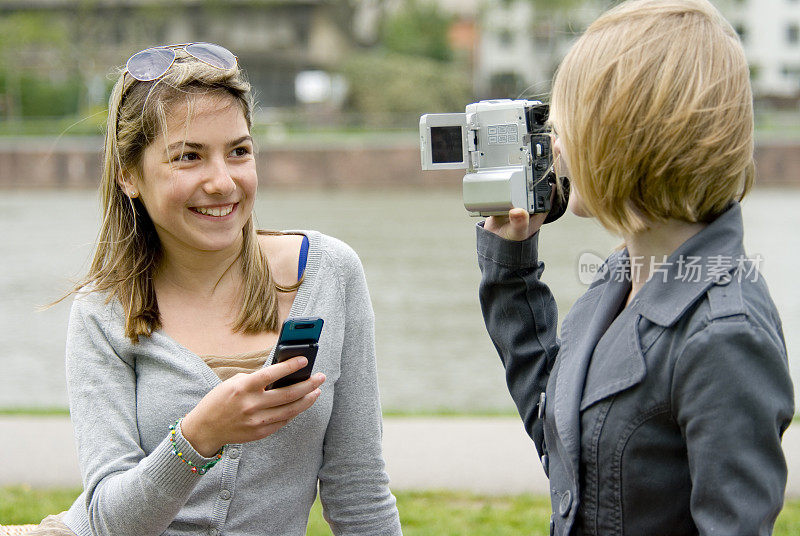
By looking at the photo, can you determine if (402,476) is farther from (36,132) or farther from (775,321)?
(36,132)

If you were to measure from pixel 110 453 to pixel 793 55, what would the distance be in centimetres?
6498

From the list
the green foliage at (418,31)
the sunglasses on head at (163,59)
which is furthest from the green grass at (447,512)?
the green foliage at (418,31)

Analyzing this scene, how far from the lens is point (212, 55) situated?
226 cm

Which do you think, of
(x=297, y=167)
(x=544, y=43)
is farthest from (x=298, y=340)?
(x=544, y=43)

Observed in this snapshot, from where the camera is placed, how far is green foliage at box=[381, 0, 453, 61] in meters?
49.0

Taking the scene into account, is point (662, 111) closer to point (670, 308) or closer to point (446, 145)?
point (670, 308)

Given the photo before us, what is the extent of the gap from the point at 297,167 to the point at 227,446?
99.5ft

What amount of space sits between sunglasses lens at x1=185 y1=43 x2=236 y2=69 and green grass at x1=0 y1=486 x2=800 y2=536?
2.31 meters

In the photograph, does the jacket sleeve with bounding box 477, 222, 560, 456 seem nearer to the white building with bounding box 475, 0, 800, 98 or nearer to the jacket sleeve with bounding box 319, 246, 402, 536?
the jacket sleeve with bounding box 319, 246, 402, 536

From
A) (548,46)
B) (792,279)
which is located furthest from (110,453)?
(548,46)

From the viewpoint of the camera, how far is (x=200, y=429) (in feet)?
6.22

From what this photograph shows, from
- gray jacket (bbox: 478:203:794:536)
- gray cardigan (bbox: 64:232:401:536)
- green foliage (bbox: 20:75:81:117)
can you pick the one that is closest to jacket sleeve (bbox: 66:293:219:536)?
gray cardigan (bbox: 64:232:401:536)

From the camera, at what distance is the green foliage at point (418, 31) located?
161 ft

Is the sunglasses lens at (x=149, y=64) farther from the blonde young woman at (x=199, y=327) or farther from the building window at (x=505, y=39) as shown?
the building window at (x=505, y=39)
